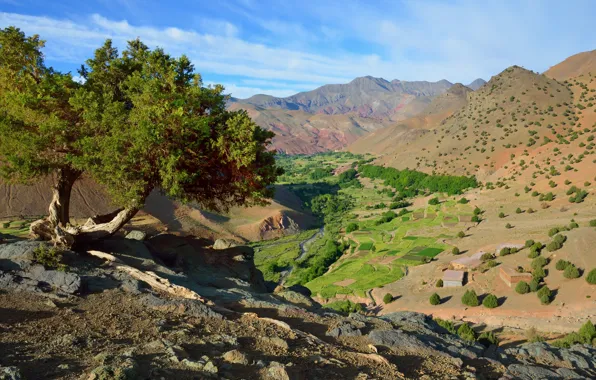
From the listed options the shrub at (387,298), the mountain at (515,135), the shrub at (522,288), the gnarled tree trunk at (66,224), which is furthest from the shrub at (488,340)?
the mountain at (515,135)

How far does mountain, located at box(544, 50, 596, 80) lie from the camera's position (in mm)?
131712

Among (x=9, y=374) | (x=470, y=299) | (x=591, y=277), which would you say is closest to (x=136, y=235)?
(x=9, y=374)

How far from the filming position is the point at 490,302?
112 feet

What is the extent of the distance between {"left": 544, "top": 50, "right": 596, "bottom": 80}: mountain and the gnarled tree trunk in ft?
493

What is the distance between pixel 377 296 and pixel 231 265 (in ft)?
81.1

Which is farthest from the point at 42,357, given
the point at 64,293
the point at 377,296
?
the point at 377,296

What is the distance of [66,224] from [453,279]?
34.7 m

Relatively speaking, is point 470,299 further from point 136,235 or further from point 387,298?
point 136,235

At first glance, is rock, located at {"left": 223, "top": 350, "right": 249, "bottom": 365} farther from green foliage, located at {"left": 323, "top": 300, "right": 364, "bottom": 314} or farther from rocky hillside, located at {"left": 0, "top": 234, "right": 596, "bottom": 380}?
green foliage, located at {"left": 323, "top": 300, "right": 364, "bottom": 314}

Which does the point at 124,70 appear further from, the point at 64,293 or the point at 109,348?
the point at 109,348

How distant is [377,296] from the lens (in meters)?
41.7

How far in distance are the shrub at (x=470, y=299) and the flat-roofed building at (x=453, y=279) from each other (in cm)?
343

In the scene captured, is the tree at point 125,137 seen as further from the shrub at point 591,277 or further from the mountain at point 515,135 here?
the mountain at point 515,135

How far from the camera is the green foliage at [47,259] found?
1238 centimetres
